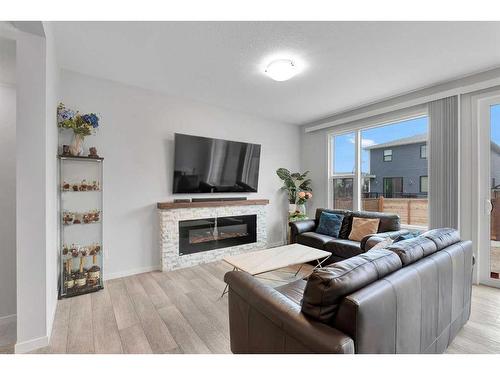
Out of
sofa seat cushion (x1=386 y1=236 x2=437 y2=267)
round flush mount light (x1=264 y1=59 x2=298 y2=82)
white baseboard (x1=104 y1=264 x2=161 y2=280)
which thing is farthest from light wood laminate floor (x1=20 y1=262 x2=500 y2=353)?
round flush mount light (x1=264 y1=59 x2=298 y2=82)

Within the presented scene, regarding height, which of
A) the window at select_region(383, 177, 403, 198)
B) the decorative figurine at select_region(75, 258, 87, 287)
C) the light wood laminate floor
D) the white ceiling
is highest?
the white ceiling

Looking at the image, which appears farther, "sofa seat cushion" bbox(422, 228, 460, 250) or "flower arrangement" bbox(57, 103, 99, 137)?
"flower arrangement" bbox(57, 103, 99, 137)

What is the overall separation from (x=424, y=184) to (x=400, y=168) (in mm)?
429

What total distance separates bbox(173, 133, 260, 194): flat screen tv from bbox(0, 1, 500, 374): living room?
26mm

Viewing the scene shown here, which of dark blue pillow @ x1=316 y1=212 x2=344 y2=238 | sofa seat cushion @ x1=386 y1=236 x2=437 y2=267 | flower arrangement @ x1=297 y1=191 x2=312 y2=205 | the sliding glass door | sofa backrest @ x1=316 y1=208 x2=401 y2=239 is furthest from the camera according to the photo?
flower arrangement @ x1=297 y1=191 x2=312 y2=205

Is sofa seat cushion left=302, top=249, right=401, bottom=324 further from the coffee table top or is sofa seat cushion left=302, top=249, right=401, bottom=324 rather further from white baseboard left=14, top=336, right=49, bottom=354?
white baseboard left=14, top=336, right=49, bottom=354

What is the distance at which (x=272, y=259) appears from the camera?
2533mm

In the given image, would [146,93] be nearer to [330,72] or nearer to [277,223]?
[330,72]

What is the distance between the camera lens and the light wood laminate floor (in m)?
1.76

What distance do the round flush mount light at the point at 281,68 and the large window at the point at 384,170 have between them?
2.20 metres

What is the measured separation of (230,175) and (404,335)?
327 centimetres

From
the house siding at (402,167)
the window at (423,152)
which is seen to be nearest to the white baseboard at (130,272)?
the house siding at (402,167)

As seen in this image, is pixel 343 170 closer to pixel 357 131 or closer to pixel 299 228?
pixel 357 131
